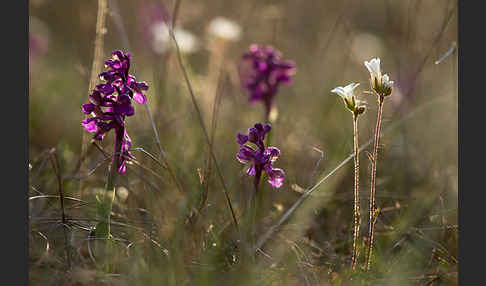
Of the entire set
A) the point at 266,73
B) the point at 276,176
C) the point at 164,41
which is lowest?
the point at 276,176

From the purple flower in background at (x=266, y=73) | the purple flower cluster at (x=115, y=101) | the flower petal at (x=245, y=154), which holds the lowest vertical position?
the flower petal at (x=245, y=154)

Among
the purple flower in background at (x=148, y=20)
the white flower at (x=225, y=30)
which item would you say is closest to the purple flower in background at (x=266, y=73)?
the white flower at (x=225, y=30)

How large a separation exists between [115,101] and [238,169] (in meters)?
1.33

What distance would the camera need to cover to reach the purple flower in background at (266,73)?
11.1 ft

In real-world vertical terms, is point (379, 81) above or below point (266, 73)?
below

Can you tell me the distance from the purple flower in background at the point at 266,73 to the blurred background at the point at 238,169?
0.17 metres

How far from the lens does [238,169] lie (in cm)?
330

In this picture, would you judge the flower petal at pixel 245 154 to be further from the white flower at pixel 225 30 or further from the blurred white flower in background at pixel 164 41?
the blurred white flower in background at pixel 164 41

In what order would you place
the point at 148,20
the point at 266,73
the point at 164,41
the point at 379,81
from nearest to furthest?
the point at 379,81 → the point at 266,73 → the point at 164,41 → the point at 148,20

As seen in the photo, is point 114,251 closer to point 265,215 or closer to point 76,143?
point 265,215

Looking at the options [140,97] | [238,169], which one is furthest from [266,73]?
[140,97]

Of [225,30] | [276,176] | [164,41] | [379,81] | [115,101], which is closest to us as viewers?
[379,81]

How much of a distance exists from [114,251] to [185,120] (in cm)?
199

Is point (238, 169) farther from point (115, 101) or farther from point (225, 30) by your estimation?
point (225, 30)
